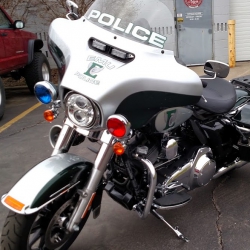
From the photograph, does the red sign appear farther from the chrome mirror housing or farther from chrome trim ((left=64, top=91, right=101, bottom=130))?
chrome trim ((left=64, top=91, right=101, bottom=130))

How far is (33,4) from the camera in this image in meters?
9.95

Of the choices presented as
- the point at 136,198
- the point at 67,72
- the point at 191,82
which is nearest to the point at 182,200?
the point at 136,198

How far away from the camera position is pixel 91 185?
2293 mm

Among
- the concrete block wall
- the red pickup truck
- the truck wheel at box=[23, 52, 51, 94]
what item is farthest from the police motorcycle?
the concrete block wall

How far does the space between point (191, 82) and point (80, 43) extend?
734 mm

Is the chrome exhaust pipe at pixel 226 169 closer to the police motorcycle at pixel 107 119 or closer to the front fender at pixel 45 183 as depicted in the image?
the police motorcycle at pixel 107 119

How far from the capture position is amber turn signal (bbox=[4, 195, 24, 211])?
2085 millimetres

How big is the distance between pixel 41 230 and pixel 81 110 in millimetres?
855

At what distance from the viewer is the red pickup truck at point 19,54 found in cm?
692

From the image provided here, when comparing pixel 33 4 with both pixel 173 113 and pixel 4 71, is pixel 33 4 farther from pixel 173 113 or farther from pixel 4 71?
pixel 173 113

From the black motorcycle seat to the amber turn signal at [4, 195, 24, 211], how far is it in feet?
4.88

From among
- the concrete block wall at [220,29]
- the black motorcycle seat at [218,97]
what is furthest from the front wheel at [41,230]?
the concrete block wall at [220,29]

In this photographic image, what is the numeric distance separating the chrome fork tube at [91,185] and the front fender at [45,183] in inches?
3.4

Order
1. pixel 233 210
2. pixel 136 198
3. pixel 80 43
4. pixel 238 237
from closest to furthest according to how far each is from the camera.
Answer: pixel 80 43
pixel 136 198
pixel 238 237
pixel 233 210
